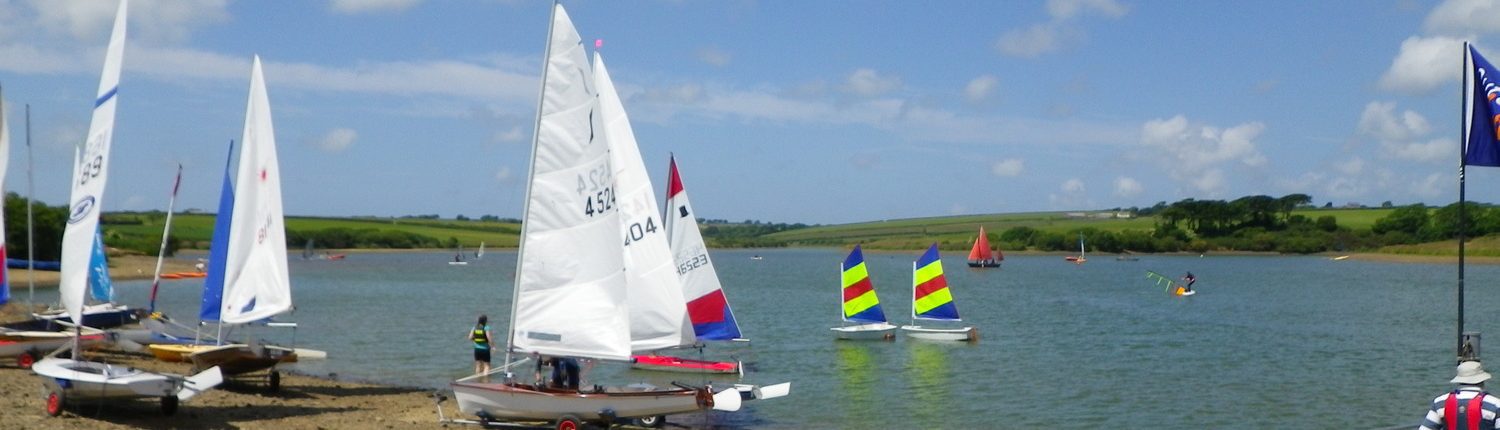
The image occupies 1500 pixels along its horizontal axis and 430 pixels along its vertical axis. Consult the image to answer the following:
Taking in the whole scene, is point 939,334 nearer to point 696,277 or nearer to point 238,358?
point 696,277

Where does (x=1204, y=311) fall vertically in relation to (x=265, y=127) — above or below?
below

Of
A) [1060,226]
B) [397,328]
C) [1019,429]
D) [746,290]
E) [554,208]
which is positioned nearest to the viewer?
[554,208]

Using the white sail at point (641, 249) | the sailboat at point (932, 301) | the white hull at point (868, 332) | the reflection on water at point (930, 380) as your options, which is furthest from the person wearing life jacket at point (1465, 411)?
the white hull at point (868, 332)

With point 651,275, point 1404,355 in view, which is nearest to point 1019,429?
point 651,275

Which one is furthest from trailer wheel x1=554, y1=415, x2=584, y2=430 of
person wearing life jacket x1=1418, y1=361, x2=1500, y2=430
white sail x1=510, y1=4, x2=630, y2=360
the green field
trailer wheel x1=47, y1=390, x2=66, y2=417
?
the green field

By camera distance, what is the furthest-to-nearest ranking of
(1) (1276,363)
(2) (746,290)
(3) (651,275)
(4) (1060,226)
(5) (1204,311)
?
1. (4) (1060,226)
2. (2) (746,290)
3. (5) (1204,311)
4. (1) (1276,363)
5. (3) (651,275)

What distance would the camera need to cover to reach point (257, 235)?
19859mm

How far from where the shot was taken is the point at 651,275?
19250 millimetres

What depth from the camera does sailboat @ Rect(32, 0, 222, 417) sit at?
1414 cm

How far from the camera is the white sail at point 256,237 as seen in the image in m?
19.6

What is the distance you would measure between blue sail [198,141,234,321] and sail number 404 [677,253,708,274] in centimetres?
745

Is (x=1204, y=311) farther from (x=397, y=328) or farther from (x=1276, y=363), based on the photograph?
(x=397, y=328)

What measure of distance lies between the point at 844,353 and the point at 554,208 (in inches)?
671

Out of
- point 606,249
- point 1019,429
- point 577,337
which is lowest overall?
point 1019,429
